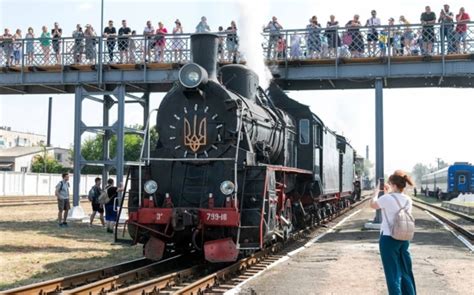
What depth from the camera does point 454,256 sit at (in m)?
12.1

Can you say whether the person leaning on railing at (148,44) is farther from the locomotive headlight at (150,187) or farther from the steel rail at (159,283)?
the steel rail at (159,283)

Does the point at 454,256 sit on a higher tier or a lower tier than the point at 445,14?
lower

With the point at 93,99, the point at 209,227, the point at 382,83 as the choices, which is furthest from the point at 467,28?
the point at 93,99

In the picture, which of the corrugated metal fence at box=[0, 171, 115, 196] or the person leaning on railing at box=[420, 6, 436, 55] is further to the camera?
the corrugated metal fence at box=[0, 171, 115, 196]

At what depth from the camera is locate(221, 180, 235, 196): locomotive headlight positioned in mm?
9534

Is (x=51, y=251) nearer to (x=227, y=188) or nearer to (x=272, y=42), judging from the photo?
(x=227, y=188)

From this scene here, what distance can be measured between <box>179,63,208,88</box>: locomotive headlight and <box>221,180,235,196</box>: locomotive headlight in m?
1.87

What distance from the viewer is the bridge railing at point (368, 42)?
1695cm

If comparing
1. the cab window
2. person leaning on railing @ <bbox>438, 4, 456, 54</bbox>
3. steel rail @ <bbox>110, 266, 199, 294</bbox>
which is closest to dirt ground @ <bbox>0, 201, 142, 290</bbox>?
steel rail @ <bbox>110, 266, 199, 294</bbox>

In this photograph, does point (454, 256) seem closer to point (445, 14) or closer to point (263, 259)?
point (263, 259)

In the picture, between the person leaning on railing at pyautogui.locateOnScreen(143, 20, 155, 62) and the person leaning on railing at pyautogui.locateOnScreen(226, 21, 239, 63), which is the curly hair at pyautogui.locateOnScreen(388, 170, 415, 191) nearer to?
the person leaning on railing at pyautogui.locateOnScreen(226, 21, 239, 63)

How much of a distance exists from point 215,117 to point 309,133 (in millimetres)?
5247

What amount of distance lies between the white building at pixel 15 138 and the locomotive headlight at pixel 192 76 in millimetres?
100269

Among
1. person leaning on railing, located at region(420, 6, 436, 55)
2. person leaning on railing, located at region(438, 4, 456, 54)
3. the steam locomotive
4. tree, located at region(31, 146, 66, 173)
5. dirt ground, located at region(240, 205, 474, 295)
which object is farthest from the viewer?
tree, located at region(31, 146, 66, 173)
